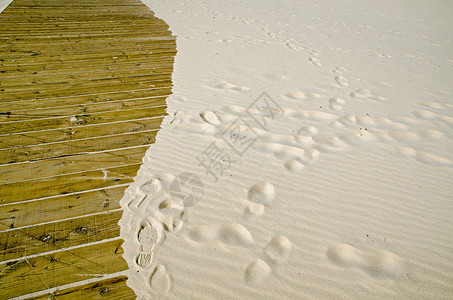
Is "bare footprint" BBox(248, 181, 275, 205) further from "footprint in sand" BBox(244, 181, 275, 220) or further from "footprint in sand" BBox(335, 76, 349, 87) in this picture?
"footprint in sand" BBox(335, 76, 349, 87)

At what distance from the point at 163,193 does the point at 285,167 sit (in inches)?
36.6

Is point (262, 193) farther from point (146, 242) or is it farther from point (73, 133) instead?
point (73, 133)

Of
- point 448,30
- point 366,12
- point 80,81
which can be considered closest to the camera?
point 80,81

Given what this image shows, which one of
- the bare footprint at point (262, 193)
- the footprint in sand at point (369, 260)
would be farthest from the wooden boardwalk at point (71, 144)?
the footprint in sand at point (369, 260)

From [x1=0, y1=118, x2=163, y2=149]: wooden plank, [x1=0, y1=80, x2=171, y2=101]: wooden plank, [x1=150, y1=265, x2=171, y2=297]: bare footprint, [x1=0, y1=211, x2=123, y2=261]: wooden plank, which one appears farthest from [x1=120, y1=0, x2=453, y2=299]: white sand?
[x1=0, y1=80, x2=171, y2=101]: wooden plank

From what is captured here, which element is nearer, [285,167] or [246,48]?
[285,167]

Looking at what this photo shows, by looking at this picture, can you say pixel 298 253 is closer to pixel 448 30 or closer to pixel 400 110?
pixel 400 110

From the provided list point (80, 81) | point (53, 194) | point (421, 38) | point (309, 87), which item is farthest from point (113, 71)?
point (421, 38)

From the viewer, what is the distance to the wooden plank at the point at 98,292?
4.57 ft

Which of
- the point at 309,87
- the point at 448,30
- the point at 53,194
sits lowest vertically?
the point at 53,194

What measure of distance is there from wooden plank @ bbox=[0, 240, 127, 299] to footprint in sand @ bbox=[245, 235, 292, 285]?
26.3 inches

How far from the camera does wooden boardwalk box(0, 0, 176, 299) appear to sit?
151cm

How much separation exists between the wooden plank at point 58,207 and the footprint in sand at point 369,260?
136cm

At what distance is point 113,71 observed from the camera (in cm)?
356
